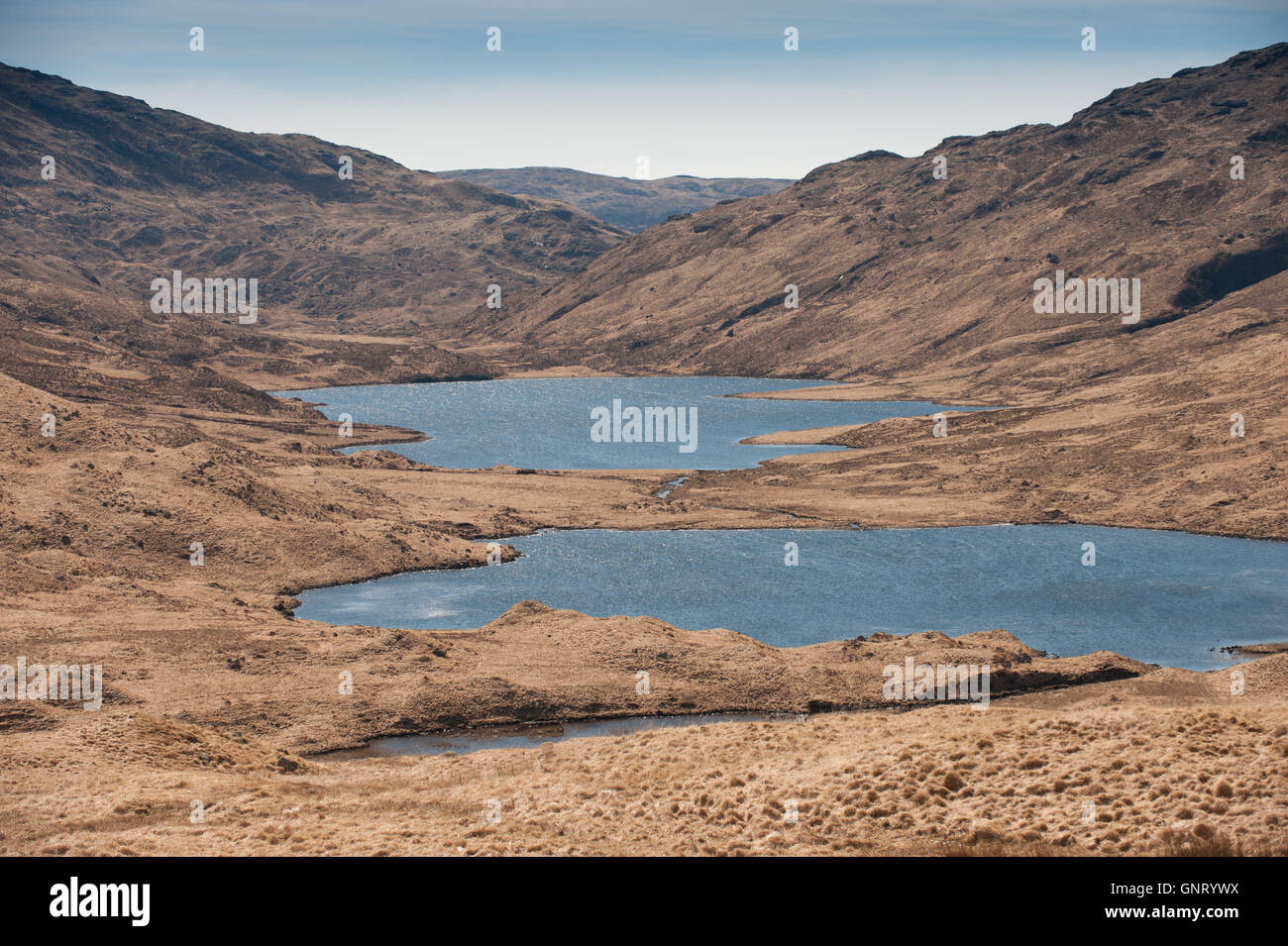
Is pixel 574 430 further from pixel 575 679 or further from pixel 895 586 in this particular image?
pixel 575 679

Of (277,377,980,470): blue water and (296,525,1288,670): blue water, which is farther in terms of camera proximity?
(277,377,980,470): blue water

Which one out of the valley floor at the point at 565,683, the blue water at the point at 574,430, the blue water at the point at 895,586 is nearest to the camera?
the valley floor at the point at 565,683

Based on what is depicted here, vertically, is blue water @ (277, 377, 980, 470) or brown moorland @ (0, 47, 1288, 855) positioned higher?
blue water @ (277, 377, 980, 470)

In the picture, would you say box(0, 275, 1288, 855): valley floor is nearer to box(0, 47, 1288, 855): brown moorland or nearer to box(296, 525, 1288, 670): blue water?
box(0, 47, 1288, 855): brown moorland

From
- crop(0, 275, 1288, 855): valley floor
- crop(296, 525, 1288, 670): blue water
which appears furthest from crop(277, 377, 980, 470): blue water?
crop(296, 525, 1288, 670): blue water

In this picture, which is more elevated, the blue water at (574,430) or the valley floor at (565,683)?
the blue water at (574,430)

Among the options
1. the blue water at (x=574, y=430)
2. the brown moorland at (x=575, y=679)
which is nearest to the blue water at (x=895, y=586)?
the brown moorland at (x=575, y=679)

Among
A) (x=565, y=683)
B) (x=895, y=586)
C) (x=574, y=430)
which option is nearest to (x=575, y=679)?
(x=565, y=683)

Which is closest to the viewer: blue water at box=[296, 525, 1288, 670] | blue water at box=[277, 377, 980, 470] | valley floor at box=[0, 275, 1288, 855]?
valley floor at box=[0, 275, 1288, 855]

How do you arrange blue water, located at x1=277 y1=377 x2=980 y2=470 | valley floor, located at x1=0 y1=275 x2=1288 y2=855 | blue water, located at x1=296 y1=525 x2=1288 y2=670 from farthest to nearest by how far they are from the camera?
1. blue water, located at x1=277 y1=377 x2=980 y2=470
2. blue water, located at x1=296 y1=525 x2=1288 y2=670
3. valley floor, located at x1=0 y1=275 x2=1288 y2=855

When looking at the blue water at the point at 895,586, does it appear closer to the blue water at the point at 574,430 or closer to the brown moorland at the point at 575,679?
the brown moorland at the point at 575,679

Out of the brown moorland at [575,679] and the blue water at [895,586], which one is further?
the blue water at [895,586]
